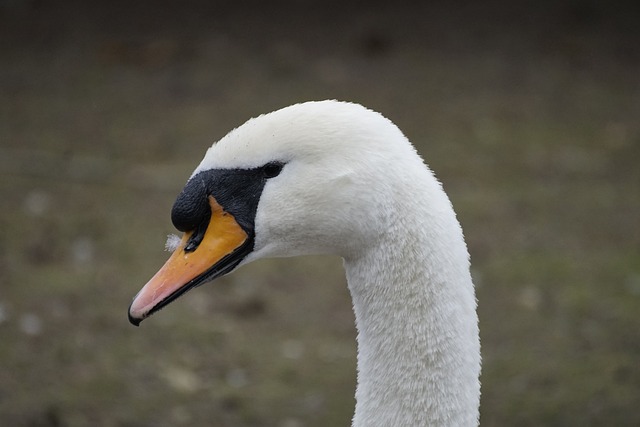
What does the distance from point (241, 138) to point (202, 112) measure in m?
5.26

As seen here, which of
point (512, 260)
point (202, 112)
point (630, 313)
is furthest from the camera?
point (202, 112)

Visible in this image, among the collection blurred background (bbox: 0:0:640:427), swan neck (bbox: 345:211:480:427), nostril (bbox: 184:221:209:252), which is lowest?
swan neck (bbox: 345:211:480:427)

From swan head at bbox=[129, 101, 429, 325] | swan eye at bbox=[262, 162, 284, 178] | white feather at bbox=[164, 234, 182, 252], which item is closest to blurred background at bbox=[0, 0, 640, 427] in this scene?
white feather at bbox=[164, 234, 182, 252]

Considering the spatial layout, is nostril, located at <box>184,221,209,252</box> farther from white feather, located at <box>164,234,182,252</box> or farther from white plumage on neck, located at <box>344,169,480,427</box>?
white plumage on neck, located at <box>344,169,480,427</box>

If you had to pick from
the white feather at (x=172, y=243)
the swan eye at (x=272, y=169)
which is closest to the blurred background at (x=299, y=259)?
the white feather at (x=172, y=243)

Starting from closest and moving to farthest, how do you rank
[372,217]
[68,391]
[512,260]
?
[372,217] → [68,391] → [512,260]

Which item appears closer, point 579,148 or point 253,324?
point 253,324

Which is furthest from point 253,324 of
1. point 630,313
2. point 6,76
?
point 6,76

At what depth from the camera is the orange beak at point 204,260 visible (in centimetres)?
224

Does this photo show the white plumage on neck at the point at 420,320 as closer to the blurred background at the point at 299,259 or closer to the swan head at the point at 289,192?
the swan head at the point at 289,192

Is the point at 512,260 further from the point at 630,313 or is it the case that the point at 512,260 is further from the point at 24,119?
the point at 24,119

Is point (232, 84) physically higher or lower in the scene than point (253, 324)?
higher

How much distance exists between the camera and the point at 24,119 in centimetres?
714

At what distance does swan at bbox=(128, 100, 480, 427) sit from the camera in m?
2.14
